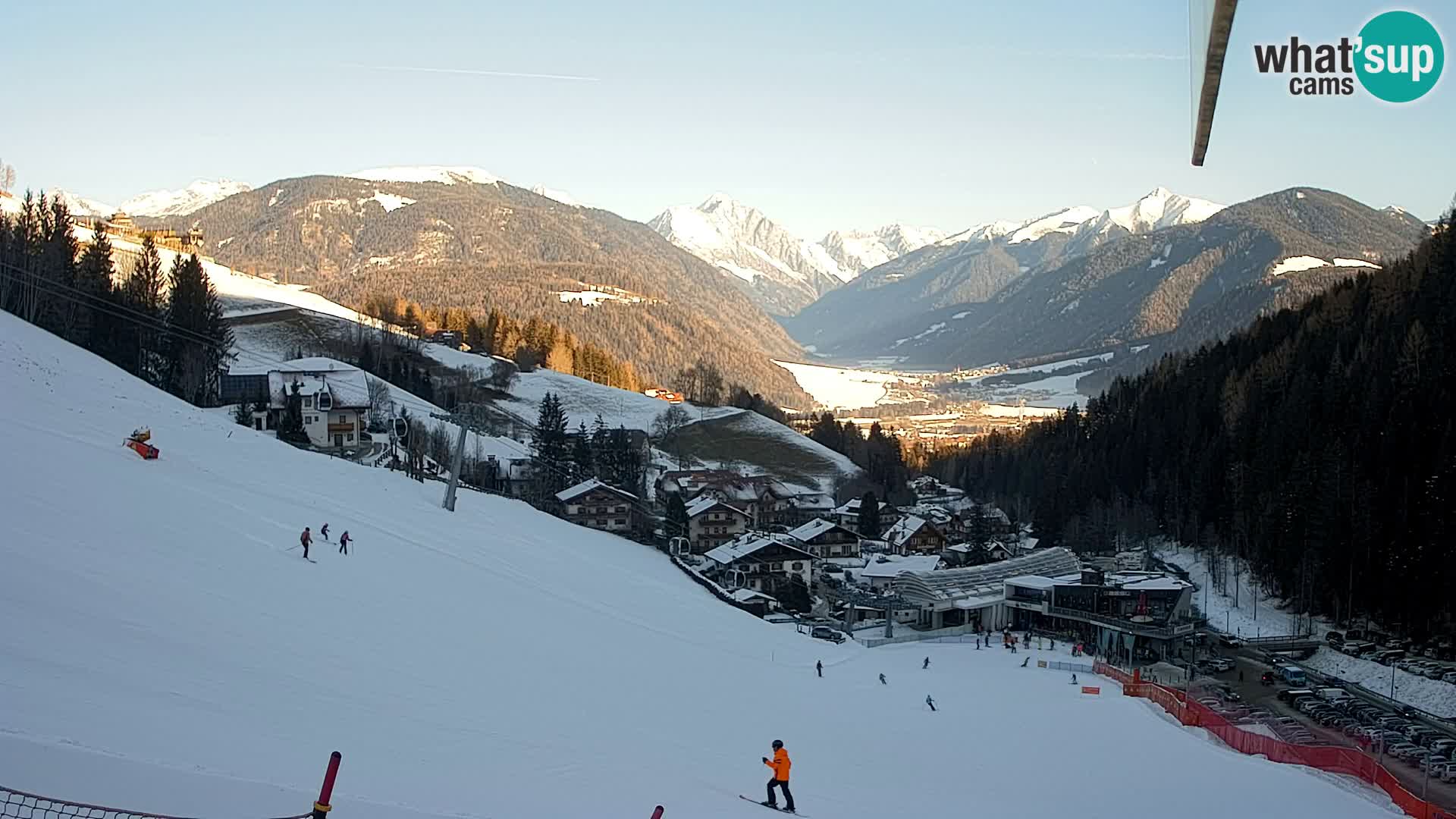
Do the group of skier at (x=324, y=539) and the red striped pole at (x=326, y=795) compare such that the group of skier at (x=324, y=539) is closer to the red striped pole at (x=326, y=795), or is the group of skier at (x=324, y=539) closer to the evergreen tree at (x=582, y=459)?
the red striped pole at (x=326, y=795)

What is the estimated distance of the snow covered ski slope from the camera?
8609 mm

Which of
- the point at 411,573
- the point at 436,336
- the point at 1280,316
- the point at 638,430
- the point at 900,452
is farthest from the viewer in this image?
the point at 436,336

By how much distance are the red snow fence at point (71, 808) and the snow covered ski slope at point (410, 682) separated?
385 mm

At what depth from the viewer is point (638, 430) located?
91.6 metres

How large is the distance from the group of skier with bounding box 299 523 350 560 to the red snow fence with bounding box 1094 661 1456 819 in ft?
57.2

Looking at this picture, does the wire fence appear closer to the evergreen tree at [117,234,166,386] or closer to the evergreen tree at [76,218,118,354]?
the evergreen tree at [76,218,118,354]

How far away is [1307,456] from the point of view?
154 ft

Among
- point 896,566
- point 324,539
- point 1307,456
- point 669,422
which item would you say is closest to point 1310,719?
point 1307,456

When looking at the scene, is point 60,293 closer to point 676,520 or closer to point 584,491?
point 584,491

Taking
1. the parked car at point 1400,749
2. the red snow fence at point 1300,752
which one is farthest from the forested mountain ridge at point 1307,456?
the red snow fence at point 1300,752

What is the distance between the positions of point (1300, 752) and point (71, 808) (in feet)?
72.5

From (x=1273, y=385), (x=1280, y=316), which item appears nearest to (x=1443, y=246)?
(x=1273, y=385)

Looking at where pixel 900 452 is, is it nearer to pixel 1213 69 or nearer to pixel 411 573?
pixel 411 573

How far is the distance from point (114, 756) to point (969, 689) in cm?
2252
